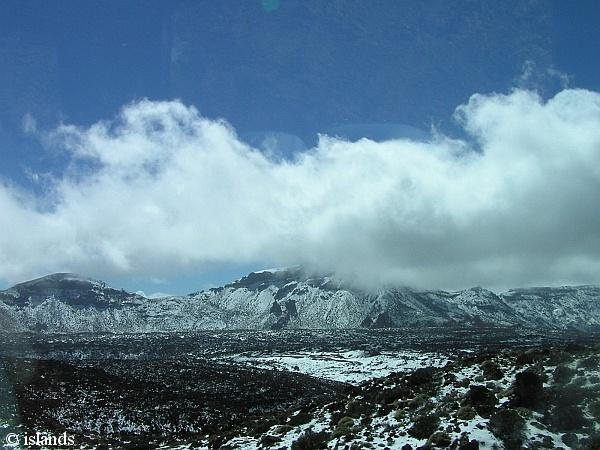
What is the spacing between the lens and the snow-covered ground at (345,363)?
338 ft

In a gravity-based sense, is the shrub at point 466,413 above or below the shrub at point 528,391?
below

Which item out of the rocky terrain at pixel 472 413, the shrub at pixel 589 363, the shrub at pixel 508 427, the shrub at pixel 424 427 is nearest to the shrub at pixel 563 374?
the rocky terrain at pixel 472 413

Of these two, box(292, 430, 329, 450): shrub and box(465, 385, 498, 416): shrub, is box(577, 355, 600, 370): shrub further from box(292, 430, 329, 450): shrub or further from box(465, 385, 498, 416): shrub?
box(292, 430, 329, 450): shrub

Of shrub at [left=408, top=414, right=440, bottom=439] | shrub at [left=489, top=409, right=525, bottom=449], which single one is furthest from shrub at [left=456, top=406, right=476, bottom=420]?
shrub at [left=489, top=409, right=525, bottom=449]

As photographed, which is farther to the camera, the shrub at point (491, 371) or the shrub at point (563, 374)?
the shrub at point (491, 371)

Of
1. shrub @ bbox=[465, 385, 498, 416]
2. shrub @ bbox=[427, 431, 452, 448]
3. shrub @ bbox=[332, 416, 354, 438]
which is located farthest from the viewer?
shrub @ bbox=[332, 416, 354, 438]

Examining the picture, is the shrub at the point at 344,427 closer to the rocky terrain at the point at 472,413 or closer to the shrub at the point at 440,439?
the rocky terrain at the point at 472,413

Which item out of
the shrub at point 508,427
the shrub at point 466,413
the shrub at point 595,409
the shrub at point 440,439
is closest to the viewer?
the shrub at point 508,427

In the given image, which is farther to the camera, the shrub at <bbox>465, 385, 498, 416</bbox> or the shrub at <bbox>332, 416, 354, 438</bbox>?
the shrub at <bbox>332, 416, 354, 438</bbox>

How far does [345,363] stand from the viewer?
129m

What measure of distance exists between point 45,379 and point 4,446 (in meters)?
47.3

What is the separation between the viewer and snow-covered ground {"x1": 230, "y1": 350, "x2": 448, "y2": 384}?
338ft

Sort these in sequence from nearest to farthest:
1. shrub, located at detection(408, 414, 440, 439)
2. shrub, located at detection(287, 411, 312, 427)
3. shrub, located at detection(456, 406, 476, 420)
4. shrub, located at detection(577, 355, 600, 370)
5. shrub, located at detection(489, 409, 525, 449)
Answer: shrub, located at detection(489, 409, 525, 449), shrub, located at detection(408, 414, 440, 439), shrub, located at detection(456, 406, 476, 420), shrub, located at detection(577, 355, 600, 370), shrub, located at detection(287, 411, 312, 427)

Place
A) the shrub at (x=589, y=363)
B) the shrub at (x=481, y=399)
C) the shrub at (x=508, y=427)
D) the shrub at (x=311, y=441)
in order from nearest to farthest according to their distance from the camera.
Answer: the shrub at (x=508, y=427) → the shrub at (x=481, y=399) → the shrub at (x=311, y=441) → the shrub at (x=589, y=363)
